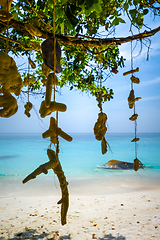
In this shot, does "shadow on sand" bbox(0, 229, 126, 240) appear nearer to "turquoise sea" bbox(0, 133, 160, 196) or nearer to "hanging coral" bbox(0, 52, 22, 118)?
"turquoise sea" bbox(0, 133, 160, 196)

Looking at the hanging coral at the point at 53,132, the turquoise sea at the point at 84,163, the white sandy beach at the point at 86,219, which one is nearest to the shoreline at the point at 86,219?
the white sandy beach at the point at 86,219

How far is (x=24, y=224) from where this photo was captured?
3.15 meters

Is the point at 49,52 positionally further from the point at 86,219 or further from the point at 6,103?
the point at 86,219

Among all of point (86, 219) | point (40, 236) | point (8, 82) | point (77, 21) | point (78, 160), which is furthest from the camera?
point (78, 160)

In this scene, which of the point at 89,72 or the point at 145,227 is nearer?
the point at 145,227

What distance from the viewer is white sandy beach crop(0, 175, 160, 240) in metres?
2.77

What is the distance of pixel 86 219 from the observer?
341 centimetres

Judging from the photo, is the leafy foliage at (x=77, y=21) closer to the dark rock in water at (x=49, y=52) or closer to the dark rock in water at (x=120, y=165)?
the dark rock in water at (x=49, y=52)

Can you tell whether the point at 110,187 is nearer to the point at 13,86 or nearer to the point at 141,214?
the point at 141,214

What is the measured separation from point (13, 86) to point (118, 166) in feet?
33.9

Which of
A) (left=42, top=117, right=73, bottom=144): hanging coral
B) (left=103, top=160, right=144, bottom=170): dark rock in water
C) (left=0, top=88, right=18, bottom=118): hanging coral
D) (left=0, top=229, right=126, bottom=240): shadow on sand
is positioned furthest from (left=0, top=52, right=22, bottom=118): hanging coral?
(left=103, top=160, right=144, bottom=170): dark rock in water

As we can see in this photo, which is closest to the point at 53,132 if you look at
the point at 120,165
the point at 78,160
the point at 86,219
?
the point at 86,219

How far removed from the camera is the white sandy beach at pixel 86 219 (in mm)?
2773

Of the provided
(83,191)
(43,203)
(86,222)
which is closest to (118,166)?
(83,191)
